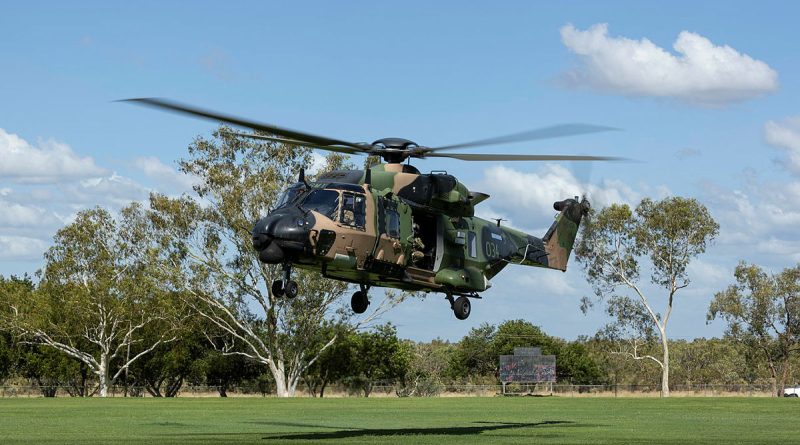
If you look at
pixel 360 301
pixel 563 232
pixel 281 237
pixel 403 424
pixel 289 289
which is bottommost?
pixel 403 424

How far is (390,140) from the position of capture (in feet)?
97.7

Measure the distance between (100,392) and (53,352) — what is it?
7.81 meters

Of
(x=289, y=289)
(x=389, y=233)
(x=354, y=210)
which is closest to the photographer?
(x=289, y=289)

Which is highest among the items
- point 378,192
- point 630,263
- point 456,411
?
point 630,263

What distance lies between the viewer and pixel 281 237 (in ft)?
83.2

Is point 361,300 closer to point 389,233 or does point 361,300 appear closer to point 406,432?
point 389,233

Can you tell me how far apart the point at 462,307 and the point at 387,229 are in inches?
163

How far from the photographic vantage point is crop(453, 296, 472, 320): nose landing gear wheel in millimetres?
30797

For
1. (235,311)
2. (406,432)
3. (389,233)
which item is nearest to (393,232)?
(389,233)

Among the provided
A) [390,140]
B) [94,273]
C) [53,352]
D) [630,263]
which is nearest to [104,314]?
[94,273]

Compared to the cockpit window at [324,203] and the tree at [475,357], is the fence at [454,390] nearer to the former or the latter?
the tree at [475,357]

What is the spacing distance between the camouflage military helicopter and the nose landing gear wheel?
1.1 inches

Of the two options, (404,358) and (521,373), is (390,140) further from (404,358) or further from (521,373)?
(404,358)

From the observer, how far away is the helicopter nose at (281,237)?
25.4 metres
